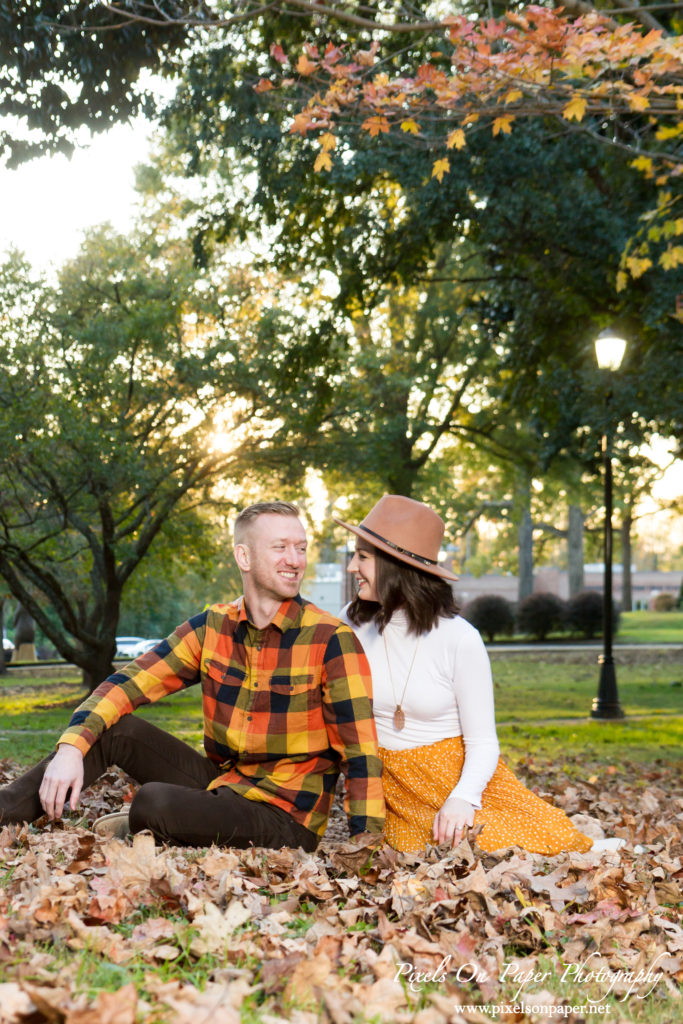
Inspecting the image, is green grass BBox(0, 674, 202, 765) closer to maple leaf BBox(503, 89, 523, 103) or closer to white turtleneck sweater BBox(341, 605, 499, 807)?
white turtleneck sweater BBox(341, 605, 499, 807)

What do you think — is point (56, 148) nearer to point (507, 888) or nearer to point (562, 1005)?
point (507, 888)

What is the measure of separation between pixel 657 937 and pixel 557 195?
998 cm

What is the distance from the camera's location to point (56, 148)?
26.0 ft

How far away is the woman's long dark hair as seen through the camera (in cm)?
412

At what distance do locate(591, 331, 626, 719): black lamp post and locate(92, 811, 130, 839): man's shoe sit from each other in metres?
9.63

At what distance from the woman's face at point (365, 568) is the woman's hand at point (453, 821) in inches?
35.8

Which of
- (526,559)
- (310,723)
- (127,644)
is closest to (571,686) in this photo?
(310,723)

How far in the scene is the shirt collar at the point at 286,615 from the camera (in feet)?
12.9

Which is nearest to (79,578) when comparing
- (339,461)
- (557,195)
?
(339,461)

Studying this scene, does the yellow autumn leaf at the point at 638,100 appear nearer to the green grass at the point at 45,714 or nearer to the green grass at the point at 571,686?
the green grass at the point at 45,714

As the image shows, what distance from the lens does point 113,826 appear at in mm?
4117

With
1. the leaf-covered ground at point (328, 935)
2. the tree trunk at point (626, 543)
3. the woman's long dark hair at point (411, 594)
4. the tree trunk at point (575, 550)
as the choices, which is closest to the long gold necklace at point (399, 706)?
the woman's long dark hair at point (411, 594)

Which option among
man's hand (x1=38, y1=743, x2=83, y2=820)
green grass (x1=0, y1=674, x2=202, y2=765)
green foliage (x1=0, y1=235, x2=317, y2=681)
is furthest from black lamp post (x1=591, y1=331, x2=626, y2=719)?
man's hand (x1=38, y1=743, x2=83, y2=820)

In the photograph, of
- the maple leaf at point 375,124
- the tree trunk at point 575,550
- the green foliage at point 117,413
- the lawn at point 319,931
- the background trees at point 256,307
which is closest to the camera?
the lawn at point 319,931
